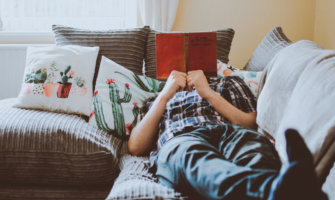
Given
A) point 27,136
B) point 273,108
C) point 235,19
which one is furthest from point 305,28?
point 27,136

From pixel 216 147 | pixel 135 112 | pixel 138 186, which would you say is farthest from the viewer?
pixel 135 112

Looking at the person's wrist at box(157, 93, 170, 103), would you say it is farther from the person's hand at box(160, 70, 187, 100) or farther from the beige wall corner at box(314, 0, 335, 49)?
the beige wall corner at box(314, 0, 335, 49)

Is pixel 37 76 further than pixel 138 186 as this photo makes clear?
Yes

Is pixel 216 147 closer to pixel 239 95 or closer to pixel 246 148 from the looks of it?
pixel 246 148

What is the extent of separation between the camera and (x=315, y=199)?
2.38ft

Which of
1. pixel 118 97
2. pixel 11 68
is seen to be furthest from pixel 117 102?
pixel 11 68

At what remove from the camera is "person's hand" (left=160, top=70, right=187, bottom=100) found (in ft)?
5.00

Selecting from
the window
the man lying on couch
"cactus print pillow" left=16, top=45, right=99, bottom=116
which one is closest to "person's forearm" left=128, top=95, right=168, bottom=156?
the man lying on couch

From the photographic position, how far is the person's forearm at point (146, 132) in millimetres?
1474

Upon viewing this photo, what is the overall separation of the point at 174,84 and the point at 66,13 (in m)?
1.64

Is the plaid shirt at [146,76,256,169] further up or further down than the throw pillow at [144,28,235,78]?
further down

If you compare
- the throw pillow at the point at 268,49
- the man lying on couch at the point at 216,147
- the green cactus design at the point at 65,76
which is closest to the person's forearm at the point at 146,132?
the man lying on couch at the point at 216,147

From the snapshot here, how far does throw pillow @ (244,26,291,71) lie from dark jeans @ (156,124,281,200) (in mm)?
632

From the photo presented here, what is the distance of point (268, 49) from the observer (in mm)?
1802
